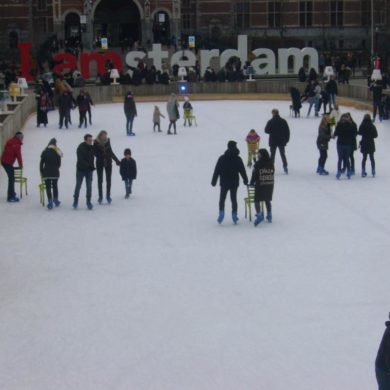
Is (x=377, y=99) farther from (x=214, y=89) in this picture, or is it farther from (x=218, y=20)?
(x=218, y=20)

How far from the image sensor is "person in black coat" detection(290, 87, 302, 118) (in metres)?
26.2

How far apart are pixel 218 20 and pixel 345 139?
34.6 m

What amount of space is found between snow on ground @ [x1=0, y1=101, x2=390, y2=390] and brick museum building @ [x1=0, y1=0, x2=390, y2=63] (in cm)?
3289

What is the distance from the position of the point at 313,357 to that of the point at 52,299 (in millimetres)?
2749

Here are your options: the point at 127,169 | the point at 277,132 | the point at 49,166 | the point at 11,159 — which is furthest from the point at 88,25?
the point at 49,166

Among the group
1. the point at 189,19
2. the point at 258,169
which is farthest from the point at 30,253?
the point at 189,19

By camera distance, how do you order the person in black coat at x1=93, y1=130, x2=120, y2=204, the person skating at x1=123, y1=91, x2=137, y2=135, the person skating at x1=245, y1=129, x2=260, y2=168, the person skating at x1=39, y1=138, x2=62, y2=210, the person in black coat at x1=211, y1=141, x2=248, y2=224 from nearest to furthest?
1. the person in black coat at x1=211, y1=141, x2=248, y2=224
2. the person skating at x1=39, y1=138, x2=62, y2=210
3. the person in black coat at x1=93, y1=130, x2=120, y2=204
4. the person skating at x1=245, y1=129, x2=260, y2=168
5. the person skating at x1=123, y1=91, x2=137, y2=135

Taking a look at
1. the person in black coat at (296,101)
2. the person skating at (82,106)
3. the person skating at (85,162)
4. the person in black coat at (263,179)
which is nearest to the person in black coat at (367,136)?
the person in black coat at (263,179)

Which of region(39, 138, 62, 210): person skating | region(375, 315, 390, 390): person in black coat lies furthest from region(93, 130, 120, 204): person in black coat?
region(375, 315, 390, 390): person in black coat

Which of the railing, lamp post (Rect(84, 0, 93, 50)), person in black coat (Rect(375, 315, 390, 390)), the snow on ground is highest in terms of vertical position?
lamp post (Rect(84, 0, 93, 50))

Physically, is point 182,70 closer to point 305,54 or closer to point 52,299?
point 305,54

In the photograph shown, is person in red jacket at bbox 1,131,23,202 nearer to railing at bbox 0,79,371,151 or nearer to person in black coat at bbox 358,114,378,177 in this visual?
person in black coat at bbox 358,114,378,177

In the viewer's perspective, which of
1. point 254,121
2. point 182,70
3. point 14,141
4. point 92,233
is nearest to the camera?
point 92,233

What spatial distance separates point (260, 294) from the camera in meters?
9.77
